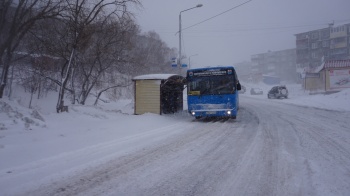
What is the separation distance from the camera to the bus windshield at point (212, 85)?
601 inches

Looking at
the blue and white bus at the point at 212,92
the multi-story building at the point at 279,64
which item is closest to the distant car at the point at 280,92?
the blue and white bus at the point at 212,92

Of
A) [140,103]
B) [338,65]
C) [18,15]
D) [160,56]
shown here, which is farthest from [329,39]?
[18,15]

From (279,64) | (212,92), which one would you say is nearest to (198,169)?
(212,92)

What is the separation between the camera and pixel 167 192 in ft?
15.1

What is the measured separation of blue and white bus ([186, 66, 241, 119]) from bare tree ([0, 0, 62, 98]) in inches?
334

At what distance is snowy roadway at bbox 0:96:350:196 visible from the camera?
4750 millimetres

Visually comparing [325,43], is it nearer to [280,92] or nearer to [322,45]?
[322,45]

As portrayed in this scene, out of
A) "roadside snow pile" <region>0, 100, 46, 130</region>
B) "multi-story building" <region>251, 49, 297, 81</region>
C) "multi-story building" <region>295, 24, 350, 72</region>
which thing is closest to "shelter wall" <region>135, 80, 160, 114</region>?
"roadside snow pile" <region>0, 100, 46, 130</region>

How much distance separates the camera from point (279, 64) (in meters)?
118

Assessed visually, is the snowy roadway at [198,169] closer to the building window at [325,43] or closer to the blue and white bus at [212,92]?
the blue and white bus at [212,92]

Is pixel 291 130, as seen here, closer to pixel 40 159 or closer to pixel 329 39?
pixel 40 159

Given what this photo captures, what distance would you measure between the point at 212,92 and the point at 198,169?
383 inches

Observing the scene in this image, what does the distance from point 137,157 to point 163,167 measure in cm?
120

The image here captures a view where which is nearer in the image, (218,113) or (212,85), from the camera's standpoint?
(218,113)
